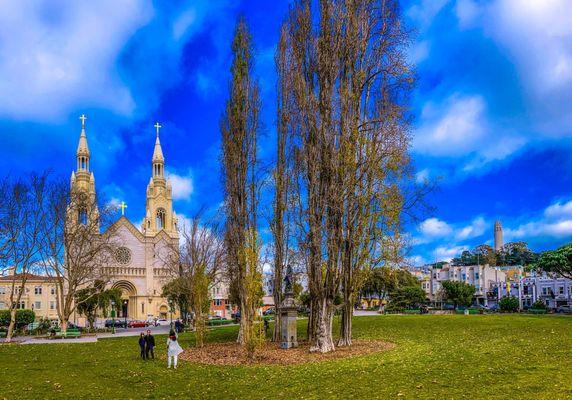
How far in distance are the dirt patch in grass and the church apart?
53476 millimetres

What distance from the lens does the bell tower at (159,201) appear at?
3420 inches

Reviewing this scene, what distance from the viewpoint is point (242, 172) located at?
94.2 ft

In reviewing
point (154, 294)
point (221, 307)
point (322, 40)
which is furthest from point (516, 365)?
point (221, 307)

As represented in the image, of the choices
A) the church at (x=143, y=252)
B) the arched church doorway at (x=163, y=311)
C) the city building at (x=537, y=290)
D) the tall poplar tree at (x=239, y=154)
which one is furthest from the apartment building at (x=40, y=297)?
the city building at (x=537, y=290)

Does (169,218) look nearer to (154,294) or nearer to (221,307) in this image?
(154,294)

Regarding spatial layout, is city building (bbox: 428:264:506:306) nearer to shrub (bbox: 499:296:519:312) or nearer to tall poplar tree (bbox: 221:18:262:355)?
shrub (bbox: 499:296:519:312)

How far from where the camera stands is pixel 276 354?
2212cm

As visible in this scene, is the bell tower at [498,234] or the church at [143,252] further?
the bell tower at [498,234]

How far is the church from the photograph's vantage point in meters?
79.1

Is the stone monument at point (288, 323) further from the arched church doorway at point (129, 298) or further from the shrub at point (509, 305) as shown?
the arched church doorway at point (129, 298)

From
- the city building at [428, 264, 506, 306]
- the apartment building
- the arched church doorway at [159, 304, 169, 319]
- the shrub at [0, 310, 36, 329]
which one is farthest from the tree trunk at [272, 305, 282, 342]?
the city building at [428, 264, 506, 306]

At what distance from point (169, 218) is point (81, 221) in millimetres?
47346

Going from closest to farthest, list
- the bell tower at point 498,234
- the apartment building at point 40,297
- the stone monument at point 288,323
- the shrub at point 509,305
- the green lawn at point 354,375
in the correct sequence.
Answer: the green lawn at point 354,375
the stone monument at point 288,323
the shrub at point 509,305
the apartment building at point 40,297
the bell tower at point 498,234

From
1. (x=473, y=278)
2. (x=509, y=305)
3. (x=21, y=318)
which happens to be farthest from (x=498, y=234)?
(x=21, y=318)
